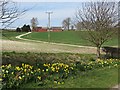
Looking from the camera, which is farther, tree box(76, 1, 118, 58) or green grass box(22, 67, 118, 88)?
tree box(76, 1, 118, 58)

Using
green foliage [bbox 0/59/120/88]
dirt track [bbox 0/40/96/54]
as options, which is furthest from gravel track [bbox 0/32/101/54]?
green foliage [bbox 0/59/120/88]

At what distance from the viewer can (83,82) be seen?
8109 mm

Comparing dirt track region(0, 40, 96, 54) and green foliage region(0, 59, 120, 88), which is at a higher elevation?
green foliage region(0, 59, 120, 88)

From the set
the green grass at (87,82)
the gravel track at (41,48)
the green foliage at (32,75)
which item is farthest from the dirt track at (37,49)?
the green grass at (87,82)

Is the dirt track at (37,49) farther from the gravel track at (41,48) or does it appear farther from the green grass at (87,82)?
the green grass at (87,82)

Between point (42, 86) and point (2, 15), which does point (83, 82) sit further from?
point (2, 15)

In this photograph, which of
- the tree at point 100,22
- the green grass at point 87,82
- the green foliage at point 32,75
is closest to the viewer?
the green foliage at point 32,75

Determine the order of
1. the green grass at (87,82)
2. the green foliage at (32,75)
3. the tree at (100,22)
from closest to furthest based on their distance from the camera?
1. the green foliage at (32,75)
2. the green grass at (87,82)
3. the tree at (100,22)

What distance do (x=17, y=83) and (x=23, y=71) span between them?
4.17 feet

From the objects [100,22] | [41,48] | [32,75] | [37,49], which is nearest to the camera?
[32,75]

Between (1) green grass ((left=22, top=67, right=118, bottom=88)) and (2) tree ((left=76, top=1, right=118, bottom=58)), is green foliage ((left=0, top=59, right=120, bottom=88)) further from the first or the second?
(2) tree ((left=76, top=1, right=118, bottom=58))

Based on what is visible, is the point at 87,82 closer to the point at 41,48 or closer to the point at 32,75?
the point at 32,75

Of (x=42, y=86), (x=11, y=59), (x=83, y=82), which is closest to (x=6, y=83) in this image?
(x=42, y=86)

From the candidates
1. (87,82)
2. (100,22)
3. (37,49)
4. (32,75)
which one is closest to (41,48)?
(37,49)
